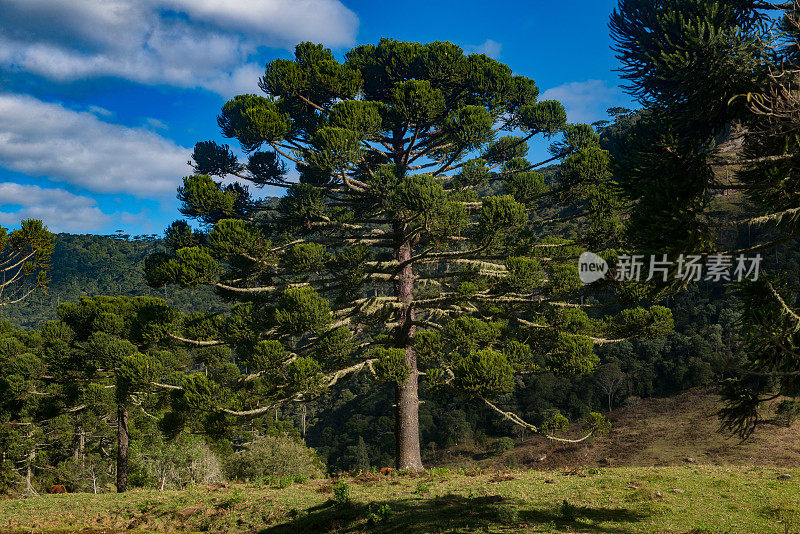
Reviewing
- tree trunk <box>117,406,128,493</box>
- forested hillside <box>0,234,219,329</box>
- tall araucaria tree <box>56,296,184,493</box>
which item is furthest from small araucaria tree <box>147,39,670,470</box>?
forested hillside <box>0,234,219,329</box>

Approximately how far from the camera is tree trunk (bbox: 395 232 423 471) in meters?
15.5

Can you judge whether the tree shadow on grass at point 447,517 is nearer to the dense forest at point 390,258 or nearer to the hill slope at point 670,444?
the dense forest at point 390,258

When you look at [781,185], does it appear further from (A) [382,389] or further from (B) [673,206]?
(A) [382,389]

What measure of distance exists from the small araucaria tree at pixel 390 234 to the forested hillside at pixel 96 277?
98820 millimetres

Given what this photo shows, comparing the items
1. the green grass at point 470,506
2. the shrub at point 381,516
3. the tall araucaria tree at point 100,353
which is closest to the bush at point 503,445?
the tall araucaria tree at point 100,353

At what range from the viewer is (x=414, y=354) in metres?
16.5

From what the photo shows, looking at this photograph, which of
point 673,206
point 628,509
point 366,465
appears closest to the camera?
point 673,206

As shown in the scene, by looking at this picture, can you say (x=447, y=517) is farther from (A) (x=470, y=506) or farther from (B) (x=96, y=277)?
(B) (x=96, y=277)

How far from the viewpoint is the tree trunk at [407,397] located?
611 inches

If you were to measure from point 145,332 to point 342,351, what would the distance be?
5.89 metres

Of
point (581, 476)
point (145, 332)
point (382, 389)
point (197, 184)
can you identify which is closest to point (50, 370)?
point (145, 332)

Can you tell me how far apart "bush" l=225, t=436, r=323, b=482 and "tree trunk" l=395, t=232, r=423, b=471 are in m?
12.7

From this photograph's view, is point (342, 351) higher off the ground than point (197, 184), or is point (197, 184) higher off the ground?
point (197, 184)

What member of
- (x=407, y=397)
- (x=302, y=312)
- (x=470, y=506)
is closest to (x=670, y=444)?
(x=407, y=397)
